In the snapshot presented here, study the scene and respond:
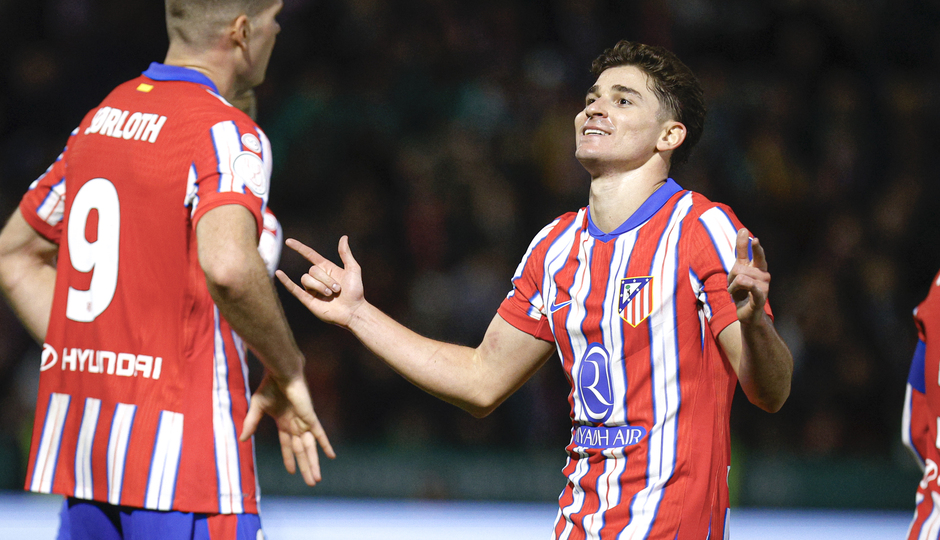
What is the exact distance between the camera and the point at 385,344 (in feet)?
8.77

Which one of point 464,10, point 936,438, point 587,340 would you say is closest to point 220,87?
point 587,340

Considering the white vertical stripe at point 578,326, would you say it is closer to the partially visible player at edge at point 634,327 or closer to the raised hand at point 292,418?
the partially visible player at edge at point 634,327

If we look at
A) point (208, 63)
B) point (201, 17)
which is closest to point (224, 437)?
point (208, 63)

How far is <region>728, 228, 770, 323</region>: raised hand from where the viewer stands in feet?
6.72

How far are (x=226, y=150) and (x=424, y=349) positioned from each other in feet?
2.49

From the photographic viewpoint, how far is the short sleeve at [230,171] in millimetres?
2357

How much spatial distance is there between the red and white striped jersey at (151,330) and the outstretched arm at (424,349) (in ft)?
0.86

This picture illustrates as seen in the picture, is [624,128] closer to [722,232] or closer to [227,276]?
[722,232]

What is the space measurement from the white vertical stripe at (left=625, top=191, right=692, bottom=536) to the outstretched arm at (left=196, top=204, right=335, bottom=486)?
781 mm

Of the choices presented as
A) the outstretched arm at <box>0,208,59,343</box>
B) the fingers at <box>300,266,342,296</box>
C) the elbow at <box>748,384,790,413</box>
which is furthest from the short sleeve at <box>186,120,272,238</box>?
the elbow at <box>748,384,790,413</box>

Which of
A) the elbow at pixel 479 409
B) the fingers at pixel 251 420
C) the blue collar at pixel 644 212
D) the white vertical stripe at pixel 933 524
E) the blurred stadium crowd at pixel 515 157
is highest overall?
the blurred stadium crowd at pixel 515 157

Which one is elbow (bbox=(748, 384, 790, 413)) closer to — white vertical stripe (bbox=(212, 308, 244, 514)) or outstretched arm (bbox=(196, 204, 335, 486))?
outstretched arm (bbox=(196, 204, 335, 486))

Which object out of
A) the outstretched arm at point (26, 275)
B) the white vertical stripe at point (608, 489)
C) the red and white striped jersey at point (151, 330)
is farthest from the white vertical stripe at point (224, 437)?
the white vertical stripe at point (608, 489)

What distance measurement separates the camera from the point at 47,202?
2713 millimetres
